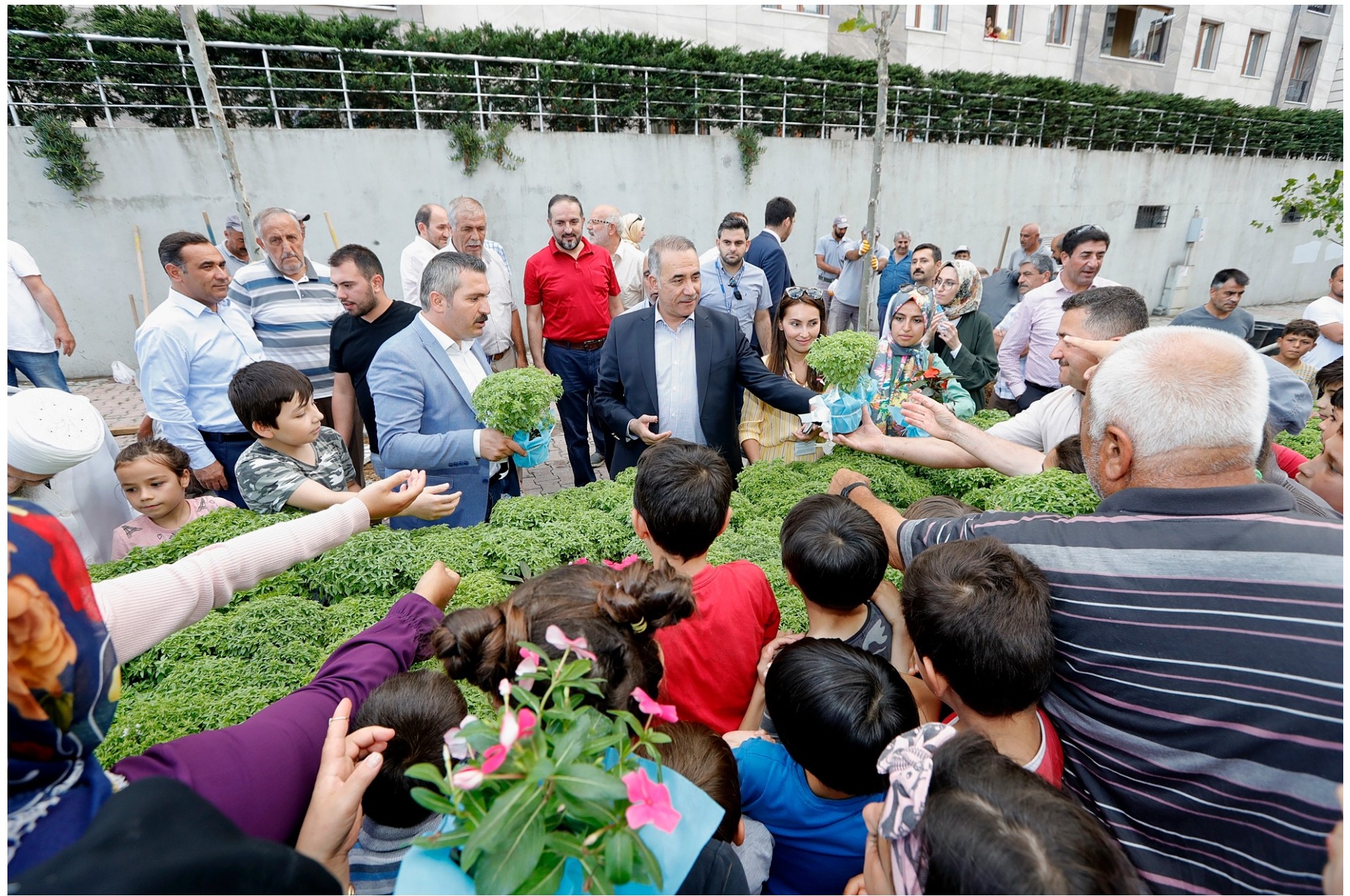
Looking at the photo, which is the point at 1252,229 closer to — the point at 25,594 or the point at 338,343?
the point at 338,343

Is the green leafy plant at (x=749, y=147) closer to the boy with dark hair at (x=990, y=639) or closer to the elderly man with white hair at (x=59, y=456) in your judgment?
the elderly man with white hair at (x=59, y=456)

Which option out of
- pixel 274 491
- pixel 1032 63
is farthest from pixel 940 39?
pixel 274 491

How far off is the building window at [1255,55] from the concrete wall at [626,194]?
4.89 m

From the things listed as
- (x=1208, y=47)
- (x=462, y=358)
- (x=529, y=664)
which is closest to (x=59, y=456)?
(x=462, y=358)

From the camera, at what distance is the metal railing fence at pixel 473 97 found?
9.04m

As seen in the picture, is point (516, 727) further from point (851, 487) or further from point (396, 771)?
point (851, 487)

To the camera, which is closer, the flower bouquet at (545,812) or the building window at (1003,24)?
the flower bouquet at (545,812)

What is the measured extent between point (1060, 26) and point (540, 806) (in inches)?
1096

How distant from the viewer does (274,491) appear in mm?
3180

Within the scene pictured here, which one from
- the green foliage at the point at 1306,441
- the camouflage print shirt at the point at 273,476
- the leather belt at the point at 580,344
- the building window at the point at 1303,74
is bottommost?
the green foliage at the point at 1306,441

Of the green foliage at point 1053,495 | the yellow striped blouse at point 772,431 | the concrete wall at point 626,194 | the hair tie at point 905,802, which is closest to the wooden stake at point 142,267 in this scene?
the concrete wall at point 626,194

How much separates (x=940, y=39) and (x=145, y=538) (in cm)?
2265

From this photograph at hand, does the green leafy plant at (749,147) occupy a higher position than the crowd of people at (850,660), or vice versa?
the green leafy plant at (749,147)

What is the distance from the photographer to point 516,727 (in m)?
1.11
